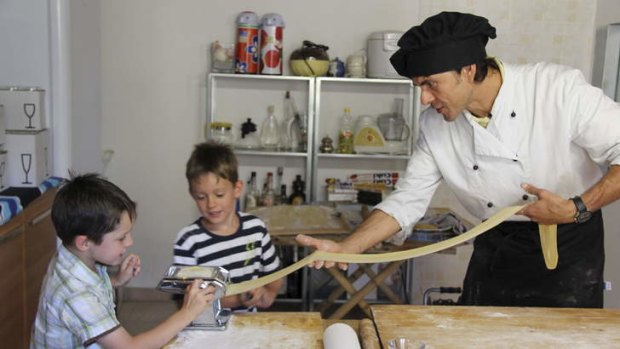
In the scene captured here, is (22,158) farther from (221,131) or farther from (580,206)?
(580,206)

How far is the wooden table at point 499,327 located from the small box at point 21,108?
5.92 feet

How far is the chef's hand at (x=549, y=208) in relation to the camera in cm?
166

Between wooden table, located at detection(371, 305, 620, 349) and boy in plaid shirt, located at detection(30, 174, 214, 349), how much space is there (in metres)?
0.47

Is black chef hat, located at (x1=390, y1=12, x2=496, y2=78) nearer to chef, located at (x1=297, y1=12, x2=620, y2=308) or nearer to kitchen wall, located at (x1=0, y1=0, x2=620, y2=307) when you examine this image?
chef, located at (x1=297, y1=12, x2=620, y2=308)

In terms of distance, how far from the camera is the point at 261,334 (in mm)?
1476

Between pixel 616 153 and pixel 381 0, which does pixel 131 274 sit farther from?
pixel 381 0

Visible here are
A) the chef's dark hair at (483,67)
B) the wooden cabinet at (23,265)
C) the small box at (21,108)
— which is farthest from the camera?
the small box at (21,108)

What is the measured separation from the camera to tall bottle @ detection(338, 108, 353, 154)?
369cm

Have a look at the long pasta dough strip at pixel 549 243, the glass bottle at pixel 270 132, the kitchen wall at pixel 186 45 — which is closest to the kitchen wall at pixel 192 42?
the kitchen wall at pixel 186 45

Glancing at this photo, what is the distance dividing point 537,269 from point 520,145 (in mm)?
385

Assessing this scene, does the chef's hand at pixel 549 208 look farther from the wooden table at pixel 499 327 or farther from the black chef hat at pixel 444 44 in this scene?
the black chef hat at pixel 444 44

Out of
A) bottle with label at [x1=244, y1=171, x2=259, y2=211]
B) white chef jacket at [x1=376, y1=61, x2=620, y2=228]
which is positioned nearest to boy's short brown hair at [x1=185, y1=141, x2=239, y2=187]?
white chef jacket at [x1=376, y1=61, x2=620, y2=228]

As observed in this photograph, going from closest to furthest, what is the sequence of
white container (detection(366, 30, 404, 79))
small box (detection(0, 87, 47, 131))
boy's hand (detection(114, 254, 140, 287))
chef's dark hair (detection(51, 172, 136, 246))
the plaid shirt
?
the plaid shirt
chef's dark hair (detection(51, 172, 136, 246))
boy's hand (detection(114, 254, 140, 287))
small box (detection(0, 87, 47, 131))
white container (detection(366, 30, 404, 79))

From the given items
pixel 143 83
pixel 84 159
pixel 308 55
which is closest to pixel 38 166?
pixel 84 159
